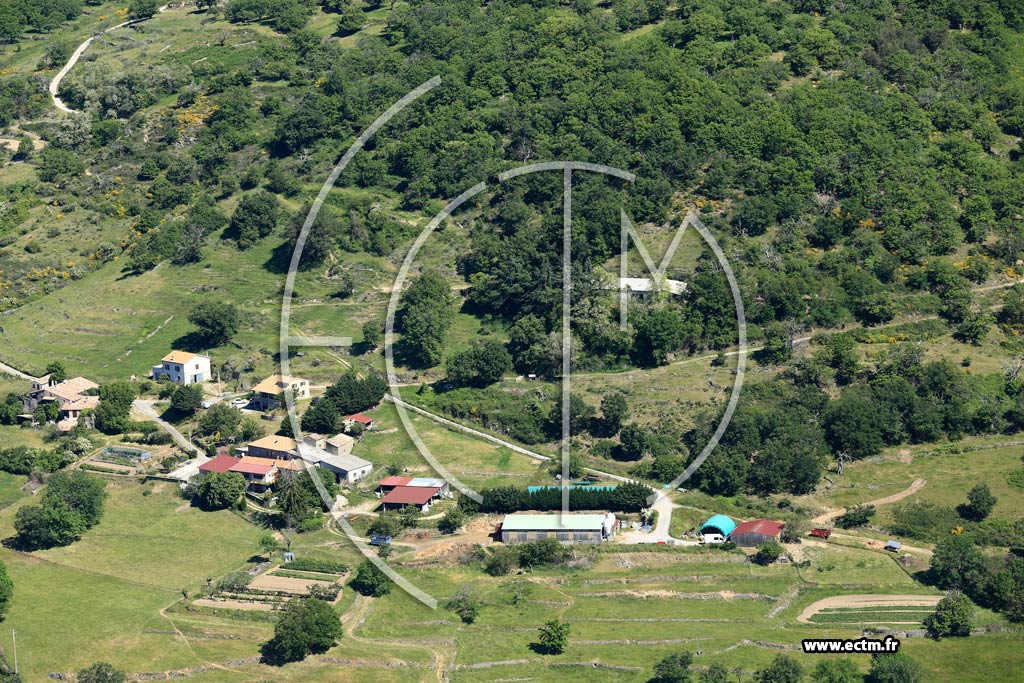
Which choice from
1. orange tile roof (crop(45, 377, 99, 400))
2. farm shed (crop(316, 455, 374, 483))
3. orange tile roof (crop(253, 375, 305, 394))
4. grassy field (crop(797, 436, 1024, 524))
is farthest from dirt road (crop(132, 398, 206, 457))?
grassy field (crop(797, 436, 1024, 524))

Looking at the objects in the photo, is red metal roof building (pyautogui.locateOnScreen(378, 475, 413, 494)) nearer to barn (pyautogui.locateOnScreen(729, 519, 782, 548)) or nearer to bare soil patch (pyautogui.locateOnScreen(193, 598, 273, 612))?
bare soil patch (pyautogui.locateOnScreen(193, 598, 273, 612))

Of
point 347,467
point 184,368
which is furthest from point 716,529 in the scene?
point 184,368

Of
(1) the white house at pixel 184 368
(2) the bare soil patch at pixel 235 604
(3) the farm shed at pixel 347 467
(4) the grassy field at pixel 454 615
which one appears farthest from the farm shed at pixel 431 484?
(1) the white house at pixel 184 368

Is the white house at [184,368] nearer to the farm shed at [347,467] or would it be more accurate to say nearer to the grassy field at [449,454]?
the grassy field at [449,454]

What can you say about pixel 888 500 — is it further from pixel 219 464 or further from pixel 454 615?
pixel 219 464

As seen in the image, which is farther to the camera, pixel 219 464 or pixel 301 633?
pixel 219 464
